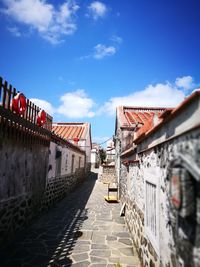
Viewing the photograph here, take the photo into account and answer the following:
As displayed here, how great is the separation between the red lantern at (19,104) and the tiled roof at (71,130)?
16551 mm

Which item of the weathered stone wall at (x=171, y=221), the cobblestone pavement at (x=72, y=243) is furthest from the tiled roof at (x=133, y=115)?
the weathered stone wall at (x=171, y=221)

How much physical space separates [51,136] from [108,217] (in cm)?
446

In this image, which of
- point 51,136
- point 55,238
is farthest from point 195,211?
point 51,136

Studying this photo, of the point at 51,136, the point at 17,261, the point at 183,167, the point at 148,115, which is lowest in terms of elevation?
the point at 17,261

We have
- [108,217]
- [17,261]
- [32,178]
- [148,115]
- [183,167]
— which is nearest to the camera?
[183,167]

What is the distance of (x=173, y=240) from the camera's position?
2676 mm

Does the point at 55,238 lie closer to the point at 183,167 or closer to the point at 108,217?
the point at 108,217

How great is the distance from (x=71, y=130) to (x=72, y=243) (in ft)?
64.2

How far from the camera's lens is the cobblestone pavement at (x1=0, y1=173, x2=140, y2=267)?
511 cm

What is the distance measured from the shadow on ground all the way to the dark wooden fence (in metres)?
2.98

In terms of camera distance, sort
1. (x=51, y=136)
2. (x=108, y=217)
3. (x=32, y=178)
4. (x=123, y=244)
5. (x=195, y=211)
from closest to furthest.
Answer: (x=195, y=211) < (x=123, y=244) < (x=32, y=178) < (x=108, y=217) < (x=51, y=136)

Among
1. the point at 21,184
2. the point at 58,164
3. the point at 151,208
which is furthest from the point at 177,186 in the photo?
the point at 58,164

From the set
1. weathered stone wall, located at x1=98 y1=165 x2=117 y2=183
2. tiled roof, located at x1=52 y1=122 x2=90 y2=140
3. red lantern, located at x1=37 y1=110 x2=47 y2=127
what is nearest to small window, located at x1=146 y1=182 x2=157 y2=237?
red lantern, located at x1=37 y1=110 x2=47 y2=127

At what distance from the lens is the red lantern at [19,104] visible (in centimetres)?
615
